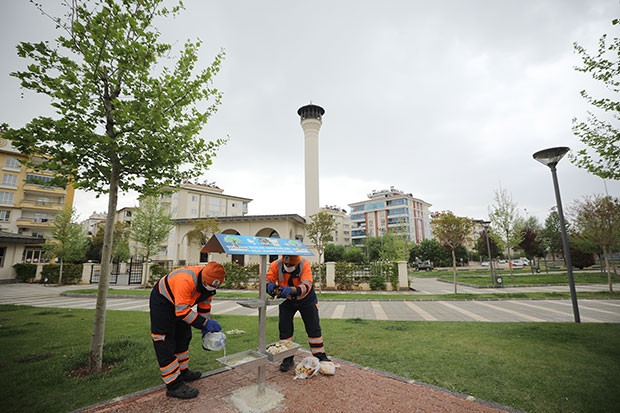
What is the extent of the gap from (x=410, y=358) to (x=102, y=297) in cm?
525

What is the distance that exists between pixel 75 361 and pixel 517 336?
28.0 feet

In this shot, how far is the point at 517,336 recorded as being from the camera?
576 centimetres

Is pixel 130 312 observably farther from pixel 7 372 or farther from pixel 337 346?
pixel 337 346

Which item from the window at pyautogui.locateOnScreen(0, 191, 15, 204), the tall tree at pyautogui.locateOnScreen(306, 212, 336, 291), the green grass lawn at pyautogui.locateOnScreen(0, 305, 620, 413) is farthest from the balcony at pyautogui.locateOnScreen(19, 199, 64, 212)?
the tall tree at pyautogui.locateOnScreen(306, 212, 336, 291)

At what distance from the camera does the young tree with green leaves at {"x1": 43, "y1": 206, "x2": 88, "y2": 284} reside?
21.1 meters

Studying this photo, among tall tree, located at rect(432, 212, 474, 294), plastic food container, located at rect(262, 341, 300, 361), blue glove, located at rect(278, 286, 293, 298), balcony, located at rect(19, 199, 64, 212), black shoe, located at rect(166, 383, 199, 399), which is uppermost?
balcony, located at rect(19, 199, 64, 212)

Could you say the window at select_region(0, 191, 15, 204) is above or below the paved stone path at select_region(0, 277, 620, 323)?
above

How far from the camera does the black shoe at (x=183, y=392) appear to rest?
3275 millimetres

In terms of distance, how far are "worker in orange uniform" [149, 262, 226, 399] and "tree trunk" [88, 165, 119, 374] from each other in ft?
4.85

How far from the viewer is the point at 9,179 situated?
31.5m

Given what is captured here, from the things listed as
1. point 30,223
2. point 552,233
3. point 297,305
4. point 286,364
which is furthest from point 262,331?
point 552,233

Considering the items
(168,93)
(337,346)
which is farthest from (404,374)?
(168,93)

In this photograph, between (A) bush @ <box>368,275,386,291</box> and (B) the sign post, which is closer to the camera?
(B) the sign post

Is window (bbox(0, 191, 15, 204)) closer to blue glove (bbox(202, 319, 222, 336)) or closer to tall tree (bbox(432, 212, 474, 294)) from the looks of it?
blue glove (bbox(202, 319, 222, 336))
